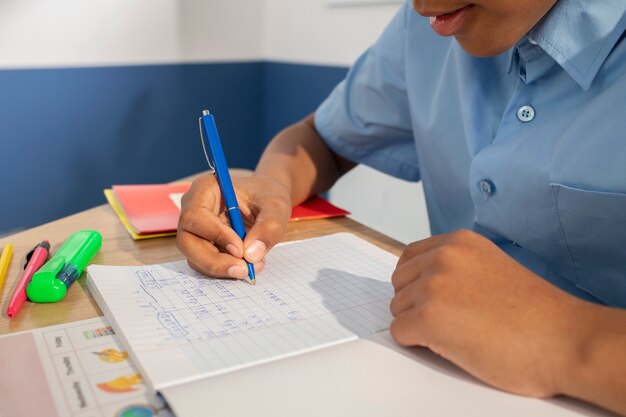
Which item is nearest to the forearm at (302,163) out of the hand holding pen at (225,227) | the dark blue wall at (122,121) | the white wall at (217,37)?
the hand holding pen at (225,227)

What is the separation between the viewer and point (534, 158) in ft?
2.06

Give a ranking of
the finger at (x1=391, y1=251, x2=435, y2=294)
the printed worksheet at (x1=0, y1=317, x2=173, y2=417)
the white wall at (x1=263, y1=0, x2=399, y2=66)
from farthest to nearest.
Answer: the white wall at (x1=263, y1=0, x2=399, y2=66) → the finger at (x1=391, y1=251, x2=435, y2=294) → the printed worksheet at (x1=0, y1=317, x2=173, y2=417)

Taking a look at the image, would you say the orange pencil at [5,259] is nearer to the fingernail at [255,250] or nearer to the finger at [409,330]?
the fingernail at [255,250]

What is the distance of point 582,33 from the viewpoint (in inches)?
23.8

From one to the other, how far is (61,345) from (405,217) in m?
1.37

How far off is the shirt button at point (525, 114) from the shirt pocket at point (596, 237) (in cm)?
8

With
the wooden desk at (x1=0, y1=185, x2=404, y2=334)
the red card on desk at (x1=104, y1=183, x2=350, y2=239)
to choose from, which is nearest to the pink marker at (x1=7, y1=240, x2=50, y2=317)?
the wooden desk at (x1=0, y1=185, x2=404, y2=334)

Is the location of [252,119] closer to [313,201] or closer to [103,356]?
[313,201]

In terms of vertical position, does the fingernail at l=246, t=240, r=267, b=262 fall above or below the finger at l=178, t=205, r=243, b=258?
below

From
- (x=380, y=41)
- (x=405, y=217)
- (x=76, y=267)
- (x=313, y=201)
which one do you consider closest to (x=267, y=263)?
(x=76, y=267)

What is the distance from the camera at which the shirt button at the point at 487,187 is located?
0.67 meters

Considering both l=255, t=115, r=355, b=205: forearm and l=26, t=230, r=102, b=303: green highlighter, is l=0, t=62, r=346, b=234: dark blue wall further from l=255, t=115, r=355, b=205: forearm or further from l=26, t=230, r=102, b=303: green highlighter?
l=26, t=230, r=102, b=303: green highlighter

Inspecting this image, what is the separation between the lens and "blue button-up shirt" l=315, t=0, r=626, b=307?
586mm

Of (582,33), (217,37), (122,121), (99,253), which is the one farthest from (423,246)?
(217,37)
